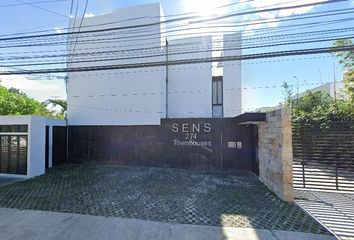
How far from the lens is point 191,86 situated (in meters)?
13.8

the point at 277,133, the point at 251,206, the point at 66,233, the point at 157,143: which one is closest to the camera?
the point at 66,233

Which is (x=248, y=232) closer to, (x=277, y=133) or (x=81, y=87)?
(x=277, y=133)

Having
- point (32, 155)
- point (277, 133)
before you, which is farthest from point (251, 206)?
point (32, 155)

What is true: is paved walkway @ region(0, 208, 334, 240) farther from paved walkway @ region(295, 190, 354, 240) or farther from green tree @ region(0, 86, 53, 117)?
green tree @ region(0, 86, 53, 117)

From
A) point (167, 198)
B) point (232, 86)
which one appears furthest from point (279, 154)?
point (232, 86)

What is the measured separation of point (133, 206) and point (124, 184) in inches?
98.1

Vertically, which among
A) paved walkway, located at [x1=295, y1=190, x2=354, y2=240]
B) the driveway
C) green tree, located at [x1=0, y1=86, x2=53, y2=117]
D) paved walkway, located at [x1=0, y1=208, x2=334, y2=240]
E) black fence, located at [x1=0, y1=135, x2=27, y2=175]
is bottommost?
the driveway

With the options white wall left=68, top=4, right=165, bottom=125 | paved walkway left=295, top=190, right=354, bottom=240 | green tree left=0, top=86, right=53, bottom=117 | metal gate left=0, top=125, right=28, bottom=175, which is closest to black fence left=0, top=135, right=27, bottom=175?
metal gate left=0, top=125, right=28, bottom=175

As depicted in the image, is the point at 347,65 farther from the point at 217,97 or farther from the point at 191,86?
the point at 191,86

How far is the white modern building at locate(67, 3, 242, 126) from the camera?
12562 mm

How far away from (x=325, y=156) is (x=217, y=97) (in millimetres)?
7638

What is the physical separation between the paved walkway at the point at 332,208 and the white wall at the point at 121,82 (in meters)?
7.74

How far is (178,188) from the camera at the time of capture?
785 centimetres

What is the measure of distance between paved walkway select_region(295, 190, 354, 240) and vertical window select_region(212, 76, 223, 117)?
7257 mm
